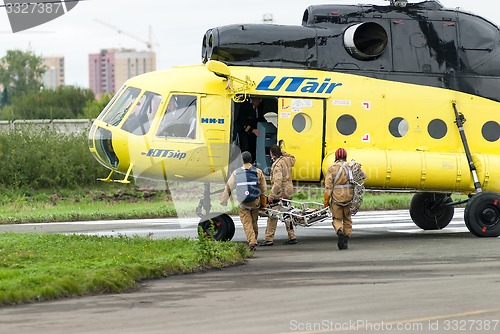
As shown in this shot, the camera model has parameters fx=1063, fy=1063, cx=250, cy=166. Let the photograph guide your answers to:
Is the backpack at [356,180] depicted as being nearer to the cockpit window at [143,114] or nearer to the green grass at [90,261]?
the green grass at [90,261]

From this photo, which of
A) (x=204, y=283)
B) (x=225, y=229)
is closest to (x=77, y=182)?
Answer: (x=225, y=229)

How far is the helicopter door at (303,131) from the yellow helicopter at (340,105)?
0.02 meters

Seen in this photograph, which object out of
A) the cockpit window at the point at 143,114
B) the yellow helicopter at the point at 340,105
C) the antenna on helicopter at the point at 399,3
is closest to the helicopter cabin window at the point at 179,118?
the yellow helicopter at the point at 340,105

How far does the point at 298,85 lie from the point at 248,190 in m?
2.51

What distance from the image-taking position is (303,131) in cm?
1991

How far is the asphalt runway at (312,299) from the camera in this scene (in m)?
11.4

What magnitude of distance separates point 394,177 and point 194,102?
4.00 m

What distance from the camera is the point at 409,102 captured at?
2036 cm

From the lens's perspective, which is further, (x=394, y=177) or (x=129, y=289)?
(x=394, y=177)

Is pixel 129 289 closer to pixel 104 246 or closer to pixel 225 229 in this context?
pixel 104 246

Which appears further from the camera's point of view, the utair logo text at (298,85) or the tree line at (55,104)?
the tree line at (55,104)

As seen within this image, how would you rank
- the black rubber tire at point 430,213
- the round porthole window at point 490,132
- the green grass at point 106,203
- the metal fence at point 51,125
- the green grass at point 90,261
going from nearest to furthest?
the green grass at point 90,261 < the round porthole window at point 490,132 < the black rubber tire at point 430,213 < the green grass at point 106,203 < the metal fence at point 51,125


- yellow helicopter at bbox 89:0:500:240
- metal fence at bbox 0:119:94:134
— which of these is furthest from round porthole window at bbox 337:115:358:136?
metal fence at bbox 0:119:94:134

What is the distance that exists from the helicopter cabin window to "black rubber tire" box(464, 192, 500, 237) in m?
5.45
